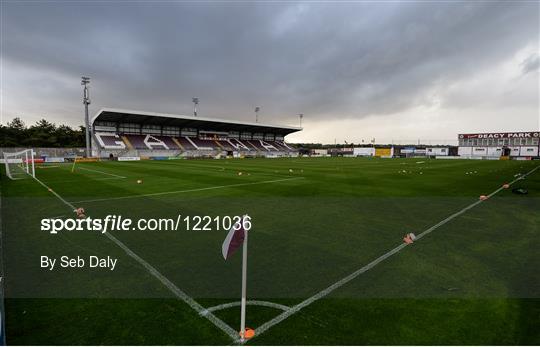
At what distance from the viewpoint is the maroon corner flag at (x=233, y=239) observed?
3.11 meters

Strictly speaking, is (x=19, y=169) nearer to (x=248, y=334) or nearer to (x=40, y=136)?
(x=248, y=334)

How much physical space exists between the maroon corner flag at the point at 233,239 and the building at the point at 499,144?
336ft

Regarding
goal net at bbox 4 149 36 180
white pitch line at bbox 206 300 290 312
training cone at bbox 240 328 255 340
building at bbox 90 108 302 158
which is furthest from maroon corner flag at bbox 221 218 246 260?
building at bbox 90 108 302 158

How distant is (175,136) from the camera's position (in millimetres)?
79750

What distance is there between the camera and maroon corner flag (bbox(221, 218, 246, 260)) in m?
3.11

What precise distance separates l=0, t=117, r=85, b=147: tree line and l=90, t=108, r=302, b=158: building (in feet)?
78.8

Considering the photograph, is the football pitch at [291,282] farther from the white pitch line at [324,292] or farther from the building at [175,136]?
the building at [175,136]

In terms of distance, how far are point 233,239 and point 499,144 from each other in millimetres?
123776

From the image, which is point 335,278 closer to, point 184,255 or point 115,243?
point 184,255

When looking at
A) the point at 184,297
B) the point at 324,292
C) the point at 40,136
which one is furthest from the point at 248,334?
the point at 40,136

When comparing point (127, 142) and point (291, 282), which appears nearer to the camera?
point (291, 282)

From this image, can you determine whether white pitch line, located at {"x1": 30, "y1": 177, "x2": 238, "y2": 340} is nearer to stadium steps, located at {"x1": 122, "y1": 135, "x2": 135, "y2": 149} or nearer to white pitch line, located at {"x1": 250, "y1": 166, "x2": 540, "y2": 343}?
white pitch line, located at {"x1": 250, "y1": 166, "x2": 540, "y2": 343}

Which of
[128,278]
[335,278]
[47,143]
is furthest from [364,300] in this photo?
[47,143]

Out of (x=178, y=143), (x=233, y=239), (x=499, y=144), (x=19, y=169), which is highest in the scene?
(x=499, y=144)
